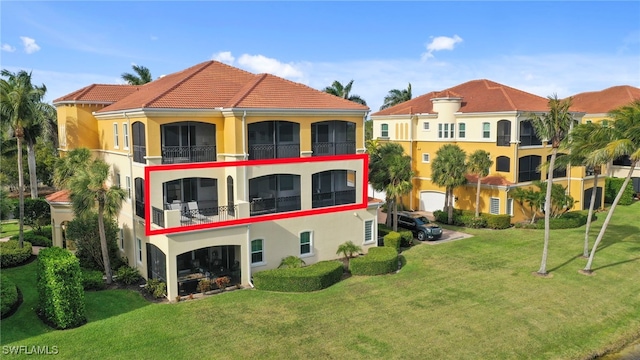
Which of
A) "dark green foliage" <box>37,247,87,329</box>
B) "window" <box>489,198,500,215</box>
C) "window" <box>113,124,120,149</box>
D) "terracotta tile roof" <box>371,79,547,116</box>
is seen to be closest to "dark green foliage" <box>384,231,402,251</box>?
"window" <box>489,198,500,215</box>

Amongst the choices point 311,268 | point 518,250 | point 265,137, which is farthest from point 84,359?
point 518,250

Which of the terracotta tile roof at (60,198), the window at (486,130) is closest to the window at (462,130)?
the window at (486,130)

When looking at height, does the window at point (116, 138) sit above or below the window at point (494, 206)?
above

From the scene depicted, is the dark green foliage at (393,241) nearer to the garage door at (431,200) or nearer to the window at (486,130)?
the garage door at (431,200)

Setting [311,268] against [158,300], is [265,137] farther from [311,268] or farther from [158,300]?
[158,300]

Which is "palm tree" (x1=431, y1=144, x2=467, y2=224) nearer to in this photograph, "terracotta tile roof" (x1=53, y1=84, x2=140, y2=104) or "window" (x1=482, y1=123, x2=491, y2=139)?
"window" (x1=482, y1=123, x2=491, y2=139)

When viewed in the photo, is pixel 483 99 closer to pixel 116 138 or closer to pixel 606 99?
pixel 606 99
